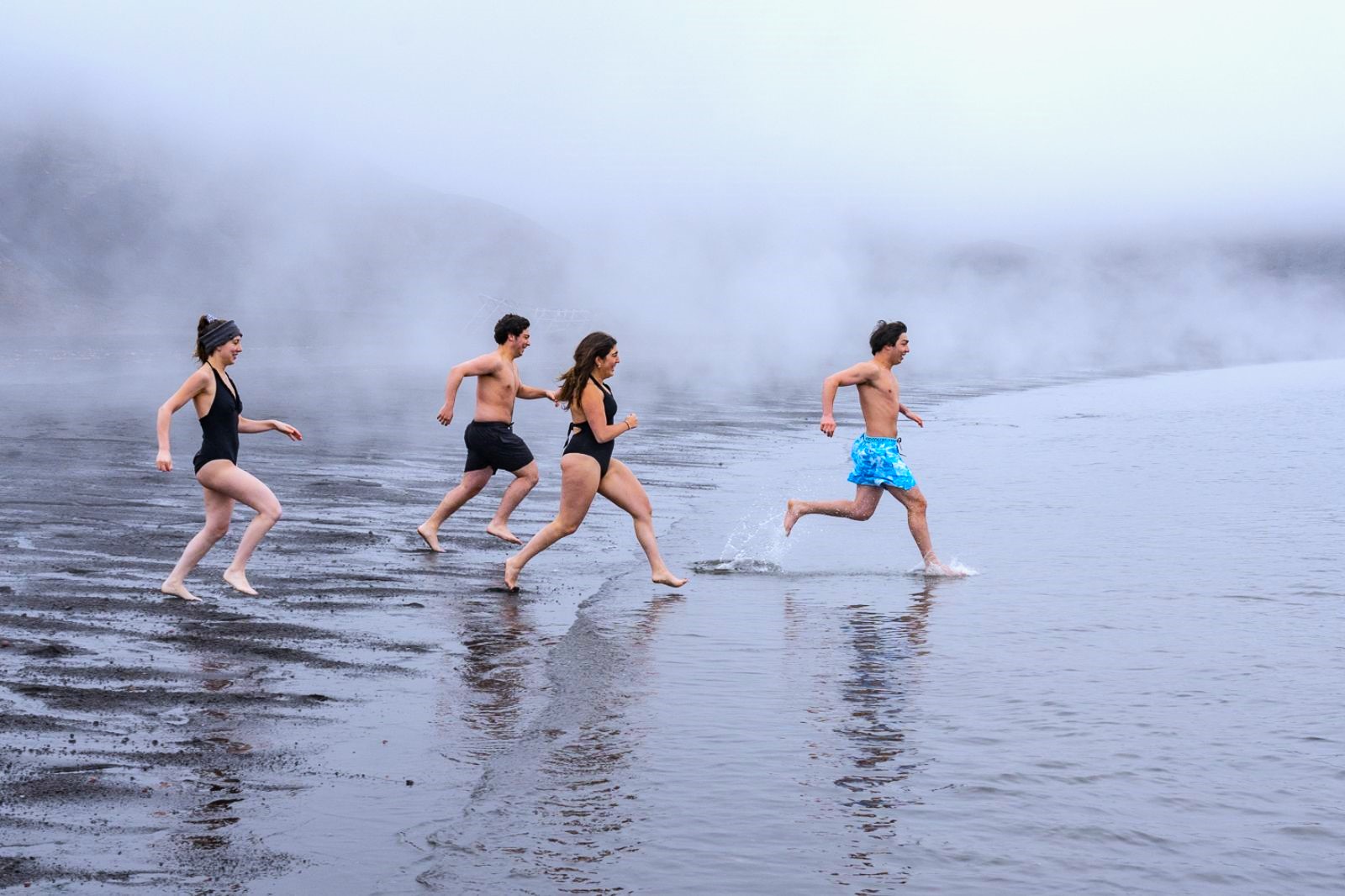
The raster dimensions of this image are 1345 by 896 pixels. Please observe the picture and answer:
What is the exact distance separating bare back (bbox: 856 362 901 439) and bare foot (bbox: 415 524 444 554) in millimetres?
3286

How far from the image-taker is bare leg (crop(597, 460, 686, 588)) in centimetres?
1042

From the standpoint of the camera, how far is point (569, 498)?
408 inches

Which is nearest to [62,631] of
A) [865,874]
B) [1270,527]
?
[865,874]

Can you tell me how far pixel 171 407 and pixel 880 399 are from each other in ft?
16.4

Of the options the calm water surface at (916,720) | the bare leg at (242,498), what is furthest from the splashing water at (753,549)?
the bare leg at (242,498)

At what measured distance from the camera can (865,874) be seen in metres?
5.16

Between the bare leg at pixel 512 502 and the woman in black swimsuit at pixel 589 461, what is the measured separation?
68.4 inches

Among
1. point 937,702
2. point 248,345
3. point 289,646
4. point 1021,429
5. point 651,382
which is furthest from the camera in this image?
point 248,345

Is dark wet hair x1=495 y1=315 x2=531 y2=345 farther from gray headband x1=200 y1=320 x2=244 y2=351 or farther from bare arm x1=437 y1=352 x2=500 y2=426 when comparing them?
gray headband x1=200 y1=320 x2=244 y2=351

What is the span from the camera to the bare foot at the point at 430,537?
11.9 metres

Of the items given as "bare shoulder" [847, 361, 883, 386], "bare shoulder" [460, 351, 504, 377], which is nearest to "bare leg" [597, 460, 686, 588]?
"bare shoulder" [847, 361, 883, 386]

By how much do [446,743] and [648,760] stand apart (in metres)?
0.83

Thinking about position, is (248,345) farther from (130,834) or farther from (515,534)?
(130,834)

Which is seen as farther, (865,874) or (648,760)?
(648,760)
